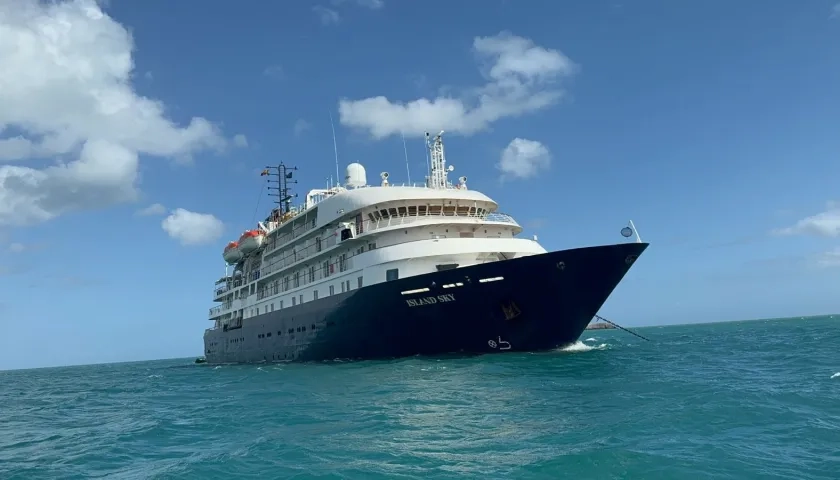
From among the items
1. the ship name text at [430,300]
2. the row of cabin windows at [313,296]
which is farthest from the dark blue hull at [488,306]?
the row of cabin windows at [313,296]

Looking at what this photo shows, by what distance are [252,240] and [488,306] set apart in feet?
78.2

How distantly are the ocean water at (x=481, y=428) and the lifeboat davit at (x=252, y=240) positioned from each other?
21194mm

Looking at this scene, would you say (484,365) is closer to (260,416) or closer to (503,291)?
(503,291)

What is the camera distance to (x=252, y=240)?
40250 mm

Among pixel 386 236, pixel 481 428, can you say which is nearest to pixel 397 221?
pixel 386 236

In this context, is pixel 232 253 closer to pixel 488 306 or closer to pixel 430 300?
pixel 430 300

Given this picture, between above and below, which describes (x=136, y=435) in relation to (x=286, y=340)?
below

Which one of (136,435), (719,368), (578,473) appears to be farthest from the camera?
(719,368)

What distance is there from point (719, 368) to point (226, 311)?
124 feet

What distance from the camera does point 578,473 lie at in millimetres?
7590

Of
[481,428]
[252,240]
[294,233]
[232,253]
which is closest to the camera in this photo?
[481,428]

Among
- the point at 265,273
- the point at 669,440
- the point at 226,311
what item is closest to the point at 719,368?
the point at 669,440

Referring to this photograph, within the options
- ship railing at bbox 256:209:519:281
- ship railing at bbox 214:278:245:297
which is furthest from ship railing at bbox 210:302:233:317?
ship railing at bbox 256:209:519:281

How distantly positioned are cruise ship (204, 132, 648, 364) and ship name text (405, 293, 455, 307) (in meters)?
0.05
